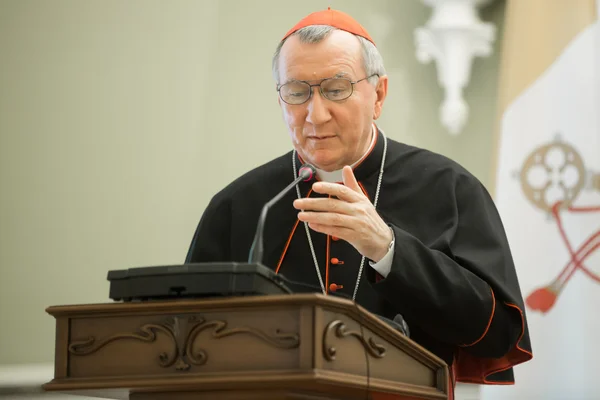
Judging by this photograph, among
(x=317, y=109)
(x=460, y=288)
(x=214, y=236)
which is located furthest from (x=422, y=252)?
(x=214, y=236)

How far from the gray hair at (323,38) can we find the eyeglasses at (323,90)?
11cm

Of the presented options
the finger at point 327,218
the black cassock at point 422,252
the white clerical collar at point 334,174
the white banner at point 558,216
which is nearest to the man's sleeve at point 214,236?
the black cassock at point 422,252

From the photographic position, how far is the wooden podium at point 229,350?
190 cm

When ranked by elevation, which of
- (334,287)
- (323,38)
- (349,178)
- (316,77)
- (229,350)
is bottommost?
(229,350)

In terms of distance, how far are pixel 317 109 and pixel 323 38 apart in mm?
244

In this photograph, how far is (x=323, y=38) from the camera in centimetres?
299

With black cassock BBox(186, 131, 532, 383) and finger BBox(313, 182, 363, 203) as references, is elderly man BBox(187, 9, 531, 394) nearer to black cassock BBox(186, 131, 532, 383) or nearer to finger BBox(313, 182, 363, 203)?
black cassock BBox(186, 131, 532, 383)

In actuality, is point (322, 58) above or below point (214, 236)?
above

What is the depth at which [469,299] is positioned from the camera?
2.57m

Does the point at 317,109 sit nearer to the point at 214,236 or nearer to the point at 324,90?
the point at 324,90

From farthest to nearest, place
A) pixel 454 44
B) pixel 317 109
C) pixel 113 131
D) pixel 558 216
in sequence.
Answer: pixel 454 44
pixel 113 131
pixel 558 216
pixel 317 109

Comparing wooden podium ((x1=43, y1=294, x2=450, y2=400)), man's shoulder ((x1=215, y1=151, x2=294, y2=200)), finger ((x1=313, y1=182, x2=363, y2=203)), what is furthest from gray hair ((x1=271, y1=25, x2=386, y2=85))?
wooden podium ((x1=43, y1=294, x2=450, y2=400))

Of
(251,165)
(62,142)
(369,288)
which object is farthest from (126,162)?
(369,288)

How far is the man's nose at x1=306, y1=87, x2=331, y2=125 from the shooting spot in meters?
2.91
